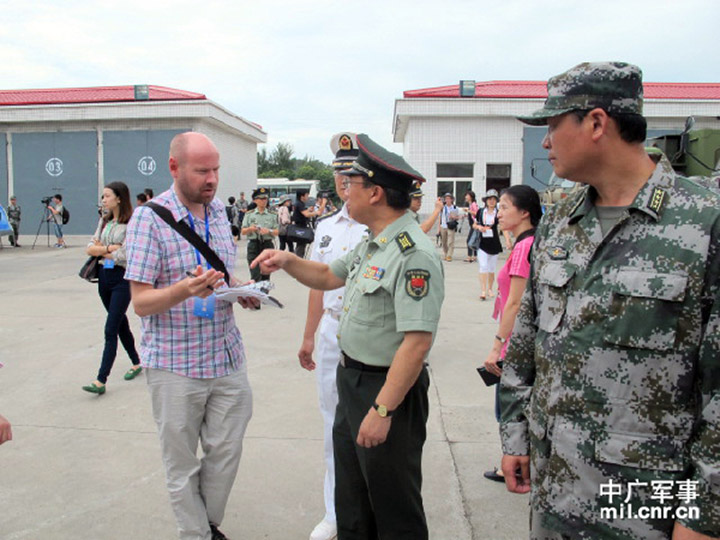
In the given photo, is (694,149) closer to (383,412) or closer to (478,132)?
(383,412)

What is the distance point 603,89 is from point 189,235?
1.83 m

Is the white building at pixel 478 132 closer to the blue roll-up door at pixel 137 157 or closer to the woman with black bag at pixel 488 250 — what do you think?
the blue roll-up door at pixel 137 157

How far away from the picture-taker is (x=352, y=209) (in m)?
2.33

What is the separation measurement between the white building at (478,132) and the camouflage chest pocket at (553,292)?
20.1 metres

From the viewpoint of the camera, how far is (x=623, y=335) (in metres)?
1.53

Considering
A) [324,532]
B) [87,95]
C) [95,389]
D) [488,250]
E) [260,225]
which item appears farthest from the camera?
[87,95]

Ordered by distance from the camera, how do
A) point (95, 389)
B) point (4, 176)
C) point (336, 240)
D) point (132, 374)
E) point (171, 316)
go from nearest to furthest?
1. point (171, 316)
2. point (336, 240)
3. point (95, 389)
4. point (132, 374)
5. point (4, 176)

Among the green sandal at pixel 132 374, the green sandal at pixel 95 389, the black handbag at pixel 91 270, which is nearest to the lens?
the green sandal at pixel 95 389

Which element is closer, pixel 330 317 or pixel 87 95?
pixel 330 317

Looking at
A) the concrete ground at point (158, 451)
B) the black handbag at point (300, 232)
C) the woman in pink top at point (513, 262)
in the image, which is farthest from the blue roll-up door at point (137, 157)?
the woman in pink top at point (513, 262)

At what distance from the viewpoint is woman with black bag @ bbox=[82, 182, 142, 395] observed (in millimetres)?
4988

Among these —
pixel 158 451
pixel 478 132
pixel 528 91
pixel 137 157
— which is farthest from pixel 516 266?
pixel 528 91

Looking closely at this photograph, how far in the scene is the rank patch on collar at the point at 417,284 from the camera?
2092 millimetres

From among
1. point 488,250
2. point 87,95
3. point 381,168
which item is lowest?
point 488,250
